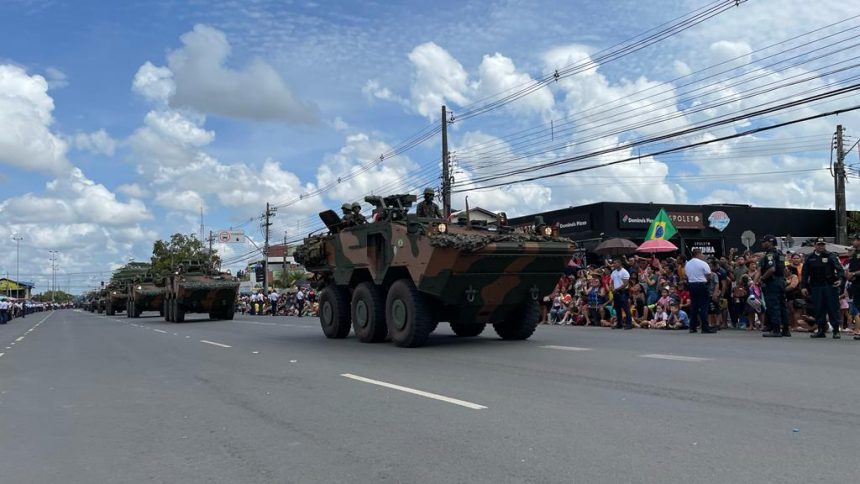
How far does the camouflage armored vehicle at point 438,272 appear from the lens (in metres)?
11.4

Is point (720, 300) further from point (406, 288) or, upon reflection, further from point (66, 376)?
point (66, 376)

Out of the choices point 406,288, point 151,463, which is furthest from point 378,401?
point 406,288

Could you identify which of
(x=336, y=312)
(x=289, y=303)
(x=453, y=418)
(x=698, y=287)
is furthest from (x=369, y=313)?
(x=289, y=303)

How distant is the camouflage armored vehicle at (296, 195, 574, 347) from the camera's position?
11.4 meters

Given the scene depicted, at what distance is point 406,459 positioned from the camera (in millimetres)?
4891

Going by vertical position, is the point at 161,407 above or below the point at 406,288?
below

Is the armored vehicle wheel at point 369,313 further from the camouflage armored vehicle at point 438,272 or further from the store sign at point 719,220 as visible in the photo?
the store sign at point 719,220

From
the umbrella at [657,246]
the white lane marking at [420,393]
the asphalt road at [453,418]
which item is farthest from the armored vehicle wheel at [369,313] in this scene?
the umbrella at [657,246]

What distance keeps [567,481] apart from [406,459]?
1.17 meters

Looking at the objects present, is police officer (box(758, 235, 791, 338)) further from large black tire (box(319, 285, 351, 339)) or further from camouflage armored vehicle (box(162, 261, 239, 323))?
camouflage armored vehicle (box(162, 261, 239, 323))

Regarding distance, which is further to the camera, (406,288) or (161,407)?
(406,288)

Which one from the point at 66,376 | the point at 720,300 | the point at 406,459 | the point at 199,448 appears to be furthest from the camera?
the point at 720,300

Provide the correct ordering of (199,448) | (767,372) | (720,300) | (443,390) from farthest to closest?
(720,300)
(767,372)
(443,390)
(199,448)

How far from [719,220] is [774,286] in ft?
84.0
